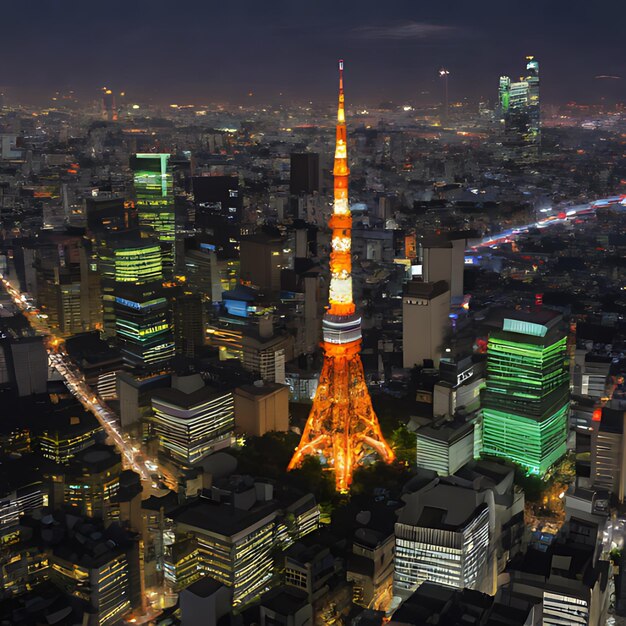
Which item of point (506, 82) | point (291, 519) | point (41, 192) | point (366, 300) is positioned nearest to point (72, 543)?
point (291, 519)

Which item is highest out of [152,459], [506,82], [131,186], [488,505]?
[506,82]

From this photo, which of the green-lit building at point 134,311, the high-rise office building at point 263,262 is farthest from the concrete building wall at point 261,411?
the high-rise office building at point 263,262

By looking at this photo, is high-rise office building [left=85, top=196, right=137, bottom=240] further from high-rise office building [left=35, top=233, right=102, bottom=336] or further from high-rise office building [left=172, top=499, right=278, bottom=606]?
high-rise office building [left=172, top=499, right=278, bottom=606]

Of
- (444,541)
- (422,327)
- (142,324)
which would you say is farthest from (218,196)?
(444,541)

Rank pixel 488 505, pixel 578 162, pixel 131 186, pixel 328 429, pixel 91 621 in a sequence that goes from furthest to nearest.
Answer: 1. pixel 131 186
2. pixel 578 162
3. pixel 328 429
4. pixel 488 505
5. pixel 91 621

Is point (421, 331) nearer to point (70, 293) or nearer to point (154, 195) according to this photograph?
point (70, 293)

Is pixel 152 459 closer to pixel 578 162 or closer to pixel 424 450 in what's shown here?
pixel 424 450

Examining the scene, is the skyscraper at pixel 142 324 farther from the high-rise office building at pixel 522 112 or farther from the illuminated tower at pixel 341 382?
the high-rise office building at pixel 522 112
